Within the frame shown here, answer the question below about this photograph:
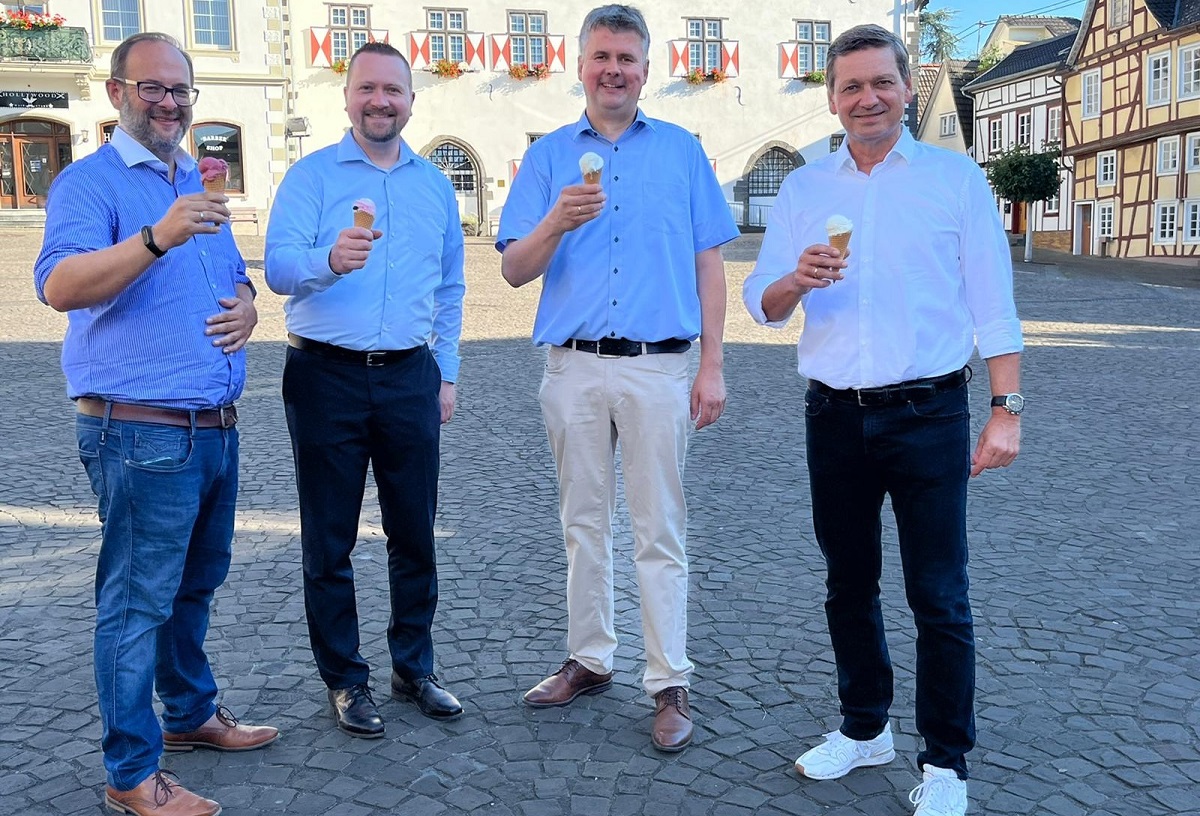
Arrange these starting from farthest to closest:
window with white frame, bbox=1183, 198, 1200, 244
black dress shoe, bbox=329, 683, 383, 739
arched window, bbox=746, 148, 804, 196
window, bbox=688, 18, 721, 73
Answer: arched window, bbox=746, 148, 804, 196
window, bbox=688, 18, 721, 73
window with white frame, bbox=1183, 198, 1200, 244
black dress shoe, bbox=329, 683, 383, 739

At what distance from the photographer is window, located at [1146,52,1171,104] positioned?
3353cm

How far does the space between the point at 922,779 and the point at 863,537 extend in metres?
0.69

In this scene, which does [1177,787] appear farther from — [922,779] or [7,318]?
[7,318]

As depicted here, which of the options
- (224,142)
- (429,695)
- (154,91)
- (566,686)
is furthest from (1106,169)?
(154,91)

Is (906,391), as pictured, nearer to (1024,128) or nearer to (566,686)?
(566,686)

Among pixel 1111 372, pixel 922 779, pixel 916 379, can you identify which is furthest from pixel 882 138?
pixel 1111 372

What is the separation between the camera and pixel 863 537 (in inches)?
132

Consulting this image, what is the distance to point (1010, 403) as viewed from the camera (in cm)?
312

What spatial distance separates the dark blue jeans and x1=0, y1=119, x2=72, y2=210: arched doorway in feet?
116

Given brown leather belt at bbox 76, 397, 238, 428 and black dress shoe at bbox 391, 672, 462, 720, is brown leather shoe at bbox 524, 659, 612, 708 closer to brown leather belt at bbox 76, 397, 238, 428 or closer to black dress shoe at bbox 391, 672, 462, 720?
black dress shoe at bbox 391, 672, 462, 720

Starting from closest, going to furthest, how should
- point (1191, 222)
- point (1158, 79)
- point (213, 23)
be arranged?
point (1191, 222) → point (1158, 79) → point (213, 23)

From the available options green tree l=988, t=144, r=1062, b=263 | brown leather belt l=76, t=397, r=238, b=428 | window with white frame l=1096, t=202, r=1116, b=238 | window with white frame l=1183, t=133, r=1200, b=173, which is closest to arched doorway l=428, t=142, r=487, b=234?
green tree l=988, t=144, r=1062, b=263

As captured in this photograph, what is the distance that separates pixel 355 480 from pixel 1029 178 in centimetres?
3253

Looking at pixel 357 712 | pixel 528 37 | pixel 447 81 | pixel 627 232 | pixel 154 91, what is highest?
pixel 528 37
